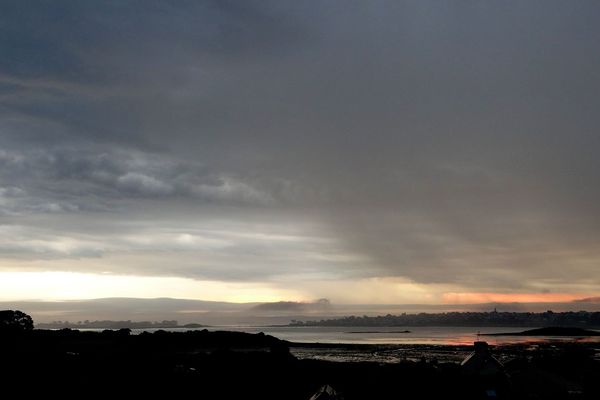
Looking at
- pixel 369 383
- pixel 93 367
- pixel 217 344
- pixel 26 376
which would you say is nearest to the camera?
pixel 26 376

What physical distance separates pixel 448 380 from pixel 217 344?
11677 cm

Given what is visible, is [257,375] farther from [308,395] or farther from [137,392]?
[137,392]

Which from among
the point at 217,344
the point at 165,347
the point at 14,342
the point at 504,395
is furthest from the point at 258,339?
the point at 504,395

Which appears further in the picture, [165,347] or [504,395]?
[165,347]

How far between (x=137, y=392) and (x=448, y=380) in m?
28.9

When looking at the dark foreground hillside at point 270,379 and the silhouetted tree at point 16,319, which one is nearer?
the dark foreground hillside at point 270,379

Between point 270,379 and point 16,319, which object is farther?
point 16,319

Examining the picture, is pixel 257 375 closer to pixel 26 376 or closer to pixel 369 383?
pixel 369 383

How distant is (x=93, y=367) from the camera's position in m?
63.4

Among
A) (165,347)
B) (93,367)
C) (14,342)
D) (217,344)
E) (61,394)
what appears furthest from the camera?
(217,344)

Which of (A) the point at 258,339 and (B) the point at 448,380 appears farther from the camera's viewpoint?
(A) the point at 258,339

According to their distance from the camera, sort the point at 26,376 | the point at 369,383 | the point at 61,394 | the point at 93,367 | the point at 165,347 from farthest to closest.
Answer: the point at 165,347 → the point at 93,367 → the point at 369,383 → the point at 26,376 → the point at 61,394

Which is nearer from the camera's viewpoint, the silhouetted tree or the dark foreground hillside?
the dark foreground hillside

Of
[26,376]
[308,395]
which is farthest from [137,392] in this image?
[308,395]
